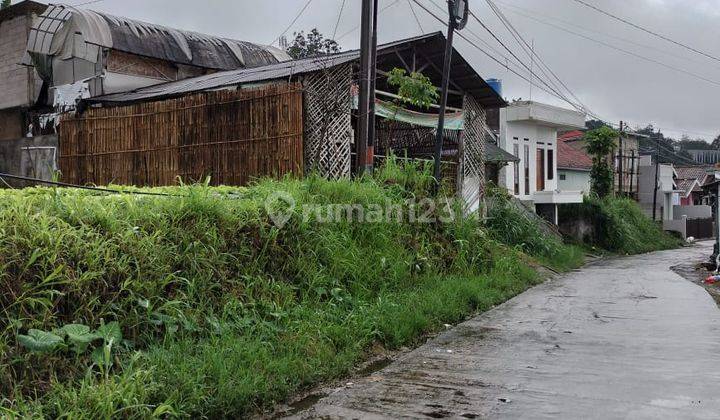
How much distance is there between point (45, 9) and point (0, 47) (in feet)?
7.35

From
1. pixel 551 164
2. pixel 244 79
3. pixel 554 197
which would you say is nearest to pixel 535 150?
pixel 551 164

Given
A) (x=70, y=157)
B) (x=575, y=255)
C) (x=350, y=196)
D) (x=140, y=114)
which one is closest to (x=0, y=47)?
(x=70, y=157)

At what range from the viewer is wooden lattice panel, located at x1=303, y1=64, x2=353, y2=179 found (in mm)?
10031

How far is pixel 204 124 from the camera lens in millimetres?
11016

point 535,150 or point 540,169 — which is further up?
point 535,150

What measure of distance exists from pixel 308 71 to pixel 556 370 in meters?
6.44

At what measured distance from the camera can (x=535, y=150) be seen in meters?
26.2

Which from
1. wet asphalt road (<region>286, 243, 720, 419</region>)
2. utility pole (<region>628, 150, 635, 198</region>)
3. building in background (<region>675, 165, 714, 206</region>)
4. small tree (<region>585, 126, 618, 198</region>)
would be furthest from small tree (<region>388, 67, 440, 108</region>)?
building in background (<region>675, 165, 714, 206</region>)

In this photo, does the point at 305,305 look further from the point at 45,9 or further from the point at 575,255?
the point at 575,255

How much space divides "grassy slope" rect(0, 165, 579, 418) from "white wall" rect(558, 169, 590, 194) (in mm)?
23269

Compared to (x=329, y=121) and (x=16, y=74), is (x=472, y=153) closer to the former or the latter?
(x=329, y=121)

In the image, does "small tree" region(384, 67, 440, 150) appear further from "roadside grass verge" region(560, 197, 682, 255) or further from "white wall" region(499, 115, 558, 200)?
"roadside grass verge" region(560, 197, 682, 255)

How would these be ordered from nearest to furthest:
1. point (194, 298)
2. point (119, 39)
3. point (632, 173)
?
point (194, 298) → point (119, 39) → point (632, 173)

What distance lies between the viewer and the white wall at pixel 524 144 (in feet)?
80.3
